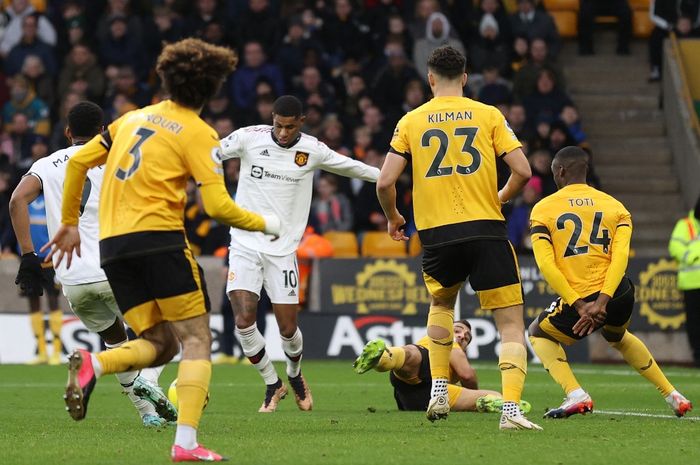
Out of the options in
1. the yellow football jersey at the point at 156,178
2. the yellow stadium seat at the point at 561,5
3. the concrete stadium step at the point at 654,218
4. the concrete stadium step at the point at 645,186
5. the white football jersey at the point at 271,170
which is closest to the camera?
the yellow football jersey at the point at 156,178

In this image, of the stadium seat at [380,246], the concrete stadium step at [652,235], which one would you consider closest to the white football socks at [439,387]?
the stadium seat at [380,246]

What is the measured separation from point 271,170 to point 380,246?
8812 mm

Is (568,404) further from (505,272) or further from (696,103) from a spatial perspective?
(696,103)

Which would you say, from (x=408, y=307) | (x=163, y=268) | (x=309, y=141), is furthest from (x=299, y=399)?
(x=408, y=307)

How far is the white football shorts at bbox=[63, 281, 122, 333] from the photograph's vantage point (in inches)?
407

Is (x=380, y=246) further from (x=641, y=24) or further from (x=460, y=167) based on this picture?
(x=460, y=167)

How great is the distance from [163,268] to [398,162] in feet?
8.11

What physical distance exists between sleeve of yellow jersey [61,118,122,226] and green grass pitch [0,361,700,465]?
1404 millimetres

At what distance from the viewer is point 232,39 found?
23.7 meters

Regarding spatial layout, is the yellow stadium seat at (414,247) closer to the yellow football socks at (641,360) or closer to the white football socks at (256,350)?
the white football socks at (256,350)

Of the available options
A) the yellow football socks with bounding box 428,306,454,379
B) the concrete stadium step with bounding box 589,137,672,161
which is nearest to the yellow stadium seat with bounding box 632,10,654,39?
the concrete stadium step with bounding box 589,137,672,161

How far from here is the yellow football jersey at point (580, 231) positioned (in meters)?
10.7

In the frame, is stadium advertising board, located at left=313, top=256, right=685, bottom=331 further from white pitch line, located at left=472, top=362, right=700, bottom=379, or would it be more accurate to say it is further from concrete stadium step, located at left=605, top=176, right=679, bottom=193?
concrete stadium step, located at left=605, top=176, right=679, bottom=193

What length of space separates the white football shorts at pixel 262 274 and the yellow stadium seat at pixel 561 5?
14.7 m
